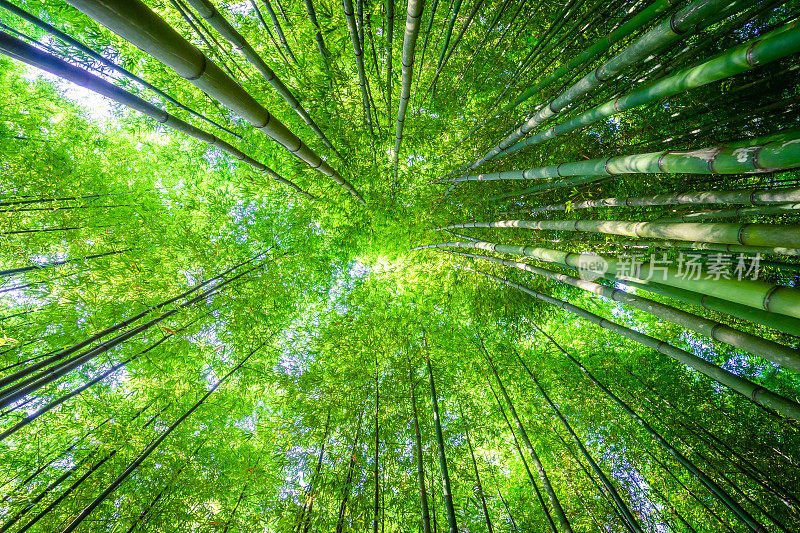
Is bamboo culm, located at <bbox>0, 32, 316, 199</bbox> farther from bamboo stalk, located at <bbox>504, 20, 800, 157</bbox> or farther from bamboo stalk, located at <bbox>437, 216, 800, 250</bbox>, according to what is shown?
bamboo stalk, located at <bbox>437, 216, 800, 250</bbox>

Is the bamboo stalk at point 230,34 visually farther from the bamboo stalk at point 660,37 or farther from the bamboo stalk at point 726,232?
the bamboo stalk at point 726,232

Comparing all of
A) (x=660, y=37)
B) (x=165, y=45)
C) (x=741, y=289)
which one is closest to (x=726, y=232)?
(x=741, y=289)

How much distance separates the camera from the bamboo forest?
6.81 ft

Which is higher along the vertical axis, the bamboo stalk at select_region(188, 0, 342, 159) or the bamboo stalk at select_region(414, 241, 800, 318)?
the bamboo stalk at select_region(188, 0, 342, 159)

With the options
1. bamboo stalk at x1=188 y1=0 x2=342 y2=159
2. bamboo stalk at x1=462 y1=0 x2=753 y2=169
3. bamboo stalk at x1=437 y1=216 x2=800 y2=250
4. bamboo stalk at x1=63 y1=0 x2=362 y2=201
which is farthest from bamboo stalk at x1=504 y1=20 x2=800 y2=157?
bamboo stalk at x1=188 y1=0 x2=342 y2=159

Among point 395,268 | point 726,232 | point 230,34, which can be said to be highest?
point 230,34

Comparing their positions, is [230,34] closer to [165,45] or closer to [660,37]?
[165,45]

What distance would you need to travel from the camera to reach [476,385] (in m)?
4.73

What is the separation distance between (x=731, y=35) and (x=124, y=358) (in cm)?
634

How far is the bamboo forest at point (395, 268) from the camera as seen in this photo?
2076mm

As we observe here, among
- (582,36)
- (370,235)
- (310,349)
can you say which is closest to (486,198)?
(582,36)

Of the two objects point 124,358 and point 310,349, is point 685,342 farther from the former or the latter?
point 124,358

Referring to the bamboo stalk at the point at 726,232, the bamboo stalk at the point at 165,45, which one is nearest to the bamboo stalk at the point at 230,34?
the bamboo stalk at the point at 165,45

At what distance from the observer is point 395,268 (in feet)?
18.8
